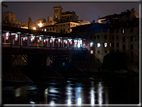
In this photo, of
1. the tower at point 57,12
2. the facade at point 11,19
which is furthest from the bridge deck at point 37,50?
the facade at point 11,19

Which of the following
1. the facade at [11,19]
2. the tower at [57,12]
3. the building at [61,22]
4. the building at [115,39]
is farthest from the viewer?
the tower at [57,12]

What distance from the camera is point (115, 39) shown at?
63.1 m

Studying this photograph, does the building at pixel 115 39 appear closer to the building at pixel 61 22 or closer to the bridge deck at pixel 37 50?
the bridge deck at pixel 37 50

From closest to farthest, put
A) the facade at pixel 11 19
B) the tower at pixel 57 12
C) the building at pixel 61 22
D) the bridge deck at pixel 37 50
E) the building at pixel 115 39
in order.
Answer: the bridge deck at pixel 37 50 → the building at pixel 115 39 → the building at pixel 61 22 → the facade at pixel 11 19 → the tower at pixel 57 12

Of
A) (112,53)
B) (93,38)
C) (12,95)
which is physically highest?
(93,38)

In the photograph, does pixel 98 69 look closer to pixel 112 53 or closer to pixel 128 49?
pixel 112 53

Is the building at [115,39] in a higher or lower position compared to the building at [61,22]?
lower

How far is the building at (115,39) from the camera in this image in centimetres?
5909

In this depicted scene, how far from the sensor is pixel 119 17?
7231 cm

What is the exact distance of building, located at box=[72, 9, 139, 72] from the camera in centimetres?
5909

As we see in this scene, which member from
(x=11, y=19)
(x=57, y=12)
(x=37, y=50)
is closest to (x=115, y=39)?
(x=37, y=50)

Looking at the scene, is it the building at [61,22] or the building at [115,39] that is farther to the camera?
the building at [61,22]

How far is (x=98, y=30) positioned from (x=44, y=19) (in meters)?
53.7

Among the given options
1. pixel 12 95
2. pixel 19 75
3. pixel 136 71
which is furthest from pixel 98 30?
pixel 12 95
